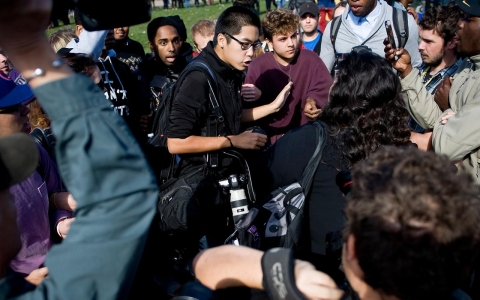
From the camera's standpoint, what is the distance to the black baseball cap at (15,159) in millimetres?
1216

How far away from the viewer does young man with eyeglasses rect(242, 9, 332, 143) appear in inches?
166

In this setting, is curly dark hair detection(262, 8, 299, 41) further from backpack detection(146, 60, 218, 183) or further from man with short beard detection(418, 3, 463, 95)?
backpack detection(146, 60, 218, 183)

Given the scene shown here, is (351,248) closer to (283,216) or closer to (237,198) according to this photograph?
(283,216)

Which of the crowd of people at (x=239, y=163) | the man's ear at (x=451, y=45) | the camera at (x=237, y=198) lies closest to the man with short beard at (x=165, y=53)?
the crowd of people at (x=239, y=163)

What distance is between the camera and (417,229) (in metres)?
1.09

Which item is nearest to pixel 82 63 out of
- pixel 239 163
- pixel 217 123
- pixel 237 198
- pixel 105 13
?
pixel 217 123

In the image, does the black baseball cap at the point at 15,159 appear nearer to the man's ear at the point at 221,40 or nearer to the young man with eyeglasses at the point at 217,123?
the young man with eyeglasses at the point at 217,123

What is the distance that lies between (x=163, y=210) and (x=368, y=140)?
137 cm

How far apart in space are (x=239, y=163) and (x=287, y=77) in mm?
1320

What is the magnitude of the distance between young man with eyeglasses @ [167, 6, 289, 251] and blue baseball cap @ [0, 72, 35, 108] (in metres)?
0.99

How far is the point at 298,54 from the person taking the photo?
14.5 ft

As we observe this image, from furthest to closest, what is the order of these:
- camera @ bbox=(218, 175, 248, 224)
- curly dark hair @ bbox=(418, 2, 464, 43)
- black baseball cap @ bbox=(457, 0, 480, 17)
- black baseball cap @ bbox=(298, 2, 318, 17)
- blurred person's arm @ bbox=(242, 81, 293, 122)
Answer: black baseball cap @ bbox=(298, 2, 318, 17) → curly dark hair @ bbox=(418, 2, 464, 43) → blurred person's arm @ bbox=(242, 81, 293, 122) → camera @ bbox=(218, 175, 248, 224) → black baseball cap @ bbox=(457, 0, 480, 17)

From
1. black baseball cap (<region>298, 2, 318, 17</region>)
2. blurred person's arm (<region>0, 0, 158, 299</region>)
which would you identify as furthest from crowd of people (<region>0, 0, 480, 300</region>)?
black baseball cap (<region>298, 2, 318, 17</region>)

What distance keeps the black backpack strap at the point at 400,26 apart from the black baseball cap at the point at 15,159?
12.5 feet
